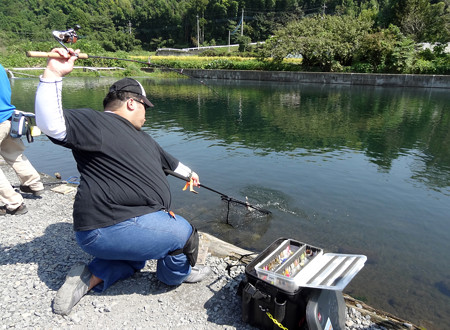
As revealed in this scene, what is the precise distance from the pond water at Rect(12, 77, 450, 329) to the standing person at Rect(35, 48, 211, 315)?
3415 mm

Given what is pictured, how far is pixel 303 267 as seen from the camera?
3.24 m

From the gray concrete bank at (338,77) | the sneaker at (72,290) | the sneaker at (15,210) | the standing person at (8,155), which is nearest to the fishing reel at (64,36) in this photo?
the sneaker at (72,290)

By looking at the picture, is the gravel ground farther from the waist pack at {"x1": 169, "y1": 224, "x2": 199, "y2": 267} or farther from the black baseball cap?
the black baseball cap

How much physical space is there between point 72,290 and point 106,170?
1.43m

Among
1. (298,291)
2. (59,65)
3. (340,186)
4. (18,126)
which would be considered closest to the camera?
(59,65)

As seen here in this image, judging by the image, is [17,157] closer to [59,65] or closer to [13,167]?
[13,167]

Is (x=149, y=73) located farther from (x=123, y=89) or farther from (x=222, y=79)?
(x=123, y=89)

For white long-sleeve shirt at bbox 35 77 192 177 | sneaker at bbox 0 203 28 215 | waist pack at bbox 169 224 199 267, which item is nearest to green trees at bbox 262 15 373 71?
sneaker at bbox 0 203 28 215

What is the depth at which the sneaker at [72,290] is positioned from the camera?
3.18m

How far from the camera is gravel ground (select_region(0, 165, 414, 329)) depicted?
316 cm

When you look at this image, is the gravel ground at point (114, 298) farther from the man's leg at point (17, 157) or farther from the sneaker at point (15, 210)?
the man's leg at point (17, 157)

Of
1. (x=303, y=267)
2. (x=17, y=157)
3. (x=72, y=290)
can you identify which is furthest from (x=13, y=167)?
(x=303, y=267)

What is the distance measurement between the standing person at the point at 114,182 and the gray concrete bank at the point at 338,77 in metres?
30.4

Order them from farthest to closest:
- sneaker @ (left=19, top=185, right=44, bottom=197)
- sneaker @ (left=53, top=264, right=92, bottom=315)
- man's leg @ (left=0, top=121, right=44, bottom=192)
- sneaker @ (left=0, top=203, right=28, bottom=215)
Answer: sneaker @ (left=19, top=185, right=44, bottom=197) < man's leg @ (left=0, top=121, right=44, bottom=192) < sneaker @ (left=0, top=203, right=28, bottom=215) < sneaker @ (left=53, top=264, right=92, bottom=315)
